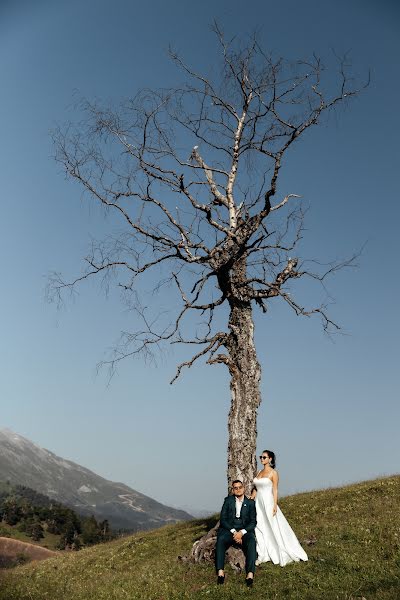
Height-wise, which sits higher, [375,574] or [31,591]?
[375,574]

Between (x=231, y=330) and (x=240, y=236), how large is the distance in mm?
4009

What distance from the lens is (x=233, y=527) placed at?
584 inches

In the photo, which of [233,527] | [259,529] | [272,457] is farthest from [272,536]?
[272,457]

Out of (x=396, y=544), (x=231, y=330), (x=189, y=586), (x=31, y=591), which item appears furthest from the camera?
(x=231, y=330)

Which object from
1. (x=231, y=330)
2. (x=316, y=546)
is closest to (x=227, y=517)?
(x=316, y=546)

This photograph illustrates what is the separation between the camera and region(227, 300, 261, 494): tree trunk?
60.1 ft

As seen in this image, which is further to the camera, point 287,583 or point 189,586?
point 189,586

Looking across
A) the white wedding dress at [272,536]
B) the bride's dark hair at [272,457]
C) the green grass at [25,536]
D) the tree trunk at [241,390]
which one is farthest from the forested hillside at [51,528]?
the bride's dark hair at [272,457]

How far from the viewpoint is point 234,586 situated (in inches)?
532

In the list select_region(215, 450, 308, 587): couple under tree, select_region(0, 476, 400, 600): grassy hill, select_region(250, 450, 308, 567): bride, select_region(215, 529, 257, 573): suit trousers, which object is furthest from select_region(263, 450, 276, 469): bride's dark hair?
select_region(0, 476, 400, 600): grassy hill

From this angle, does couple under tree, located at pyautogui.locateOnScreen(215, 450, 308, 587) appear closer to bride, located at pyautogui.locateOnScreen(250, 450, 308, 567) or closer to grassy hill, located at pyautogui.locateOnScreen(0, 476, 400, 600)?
bride, located at pyautogui.locateOnScreen(250, 450, 308, 567)

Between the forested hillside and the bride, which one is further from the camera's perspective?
the forested hillside

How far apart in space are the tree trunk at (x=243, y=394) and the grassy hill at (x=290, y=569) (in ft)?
10.7

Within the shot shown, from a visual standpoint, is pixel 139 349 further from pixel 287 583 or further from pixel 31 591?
pixel 287 583
